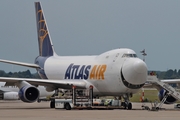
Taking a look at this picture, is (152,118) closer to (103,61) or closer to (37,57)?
(103,61)

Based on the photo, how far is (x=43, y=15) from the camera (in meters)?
60.5

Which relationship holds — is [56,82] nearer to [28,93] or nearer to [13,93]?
[28,93]

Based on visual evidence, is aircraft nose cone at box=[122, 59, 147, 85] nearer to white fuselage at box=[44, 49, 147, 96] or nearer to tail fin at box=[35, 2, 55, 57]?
white fuselage at box=[44, 49, 147, 96]

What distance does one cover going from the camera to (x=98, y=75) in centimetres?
4619

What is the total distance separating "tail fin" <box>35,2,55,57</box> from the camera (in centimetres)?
5884

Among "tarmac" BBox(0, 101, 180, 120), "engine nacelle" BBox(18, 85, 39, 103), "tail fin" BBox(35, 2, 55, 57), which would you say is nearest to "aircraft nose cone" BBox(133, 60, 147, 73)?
"tarmac" BBox(0, 101, 180, 120)

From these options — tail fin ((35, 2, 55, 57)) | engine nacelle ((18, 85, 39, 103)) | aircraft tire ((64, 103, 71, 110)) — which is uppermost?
tail fin ((35, 2, 55, 57))

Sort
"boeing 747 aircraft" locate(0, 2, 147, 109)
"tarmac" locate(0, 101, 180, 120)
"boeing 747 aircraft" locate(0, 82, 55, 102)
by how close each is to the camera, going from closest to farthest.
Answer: "tarmac" locate(0, 101, 180, 120) → "boeing 747 aircraft" locate(0, 2, 147, 109) → "boeing 747 aircraft" locate(0, 82, 55, 102)

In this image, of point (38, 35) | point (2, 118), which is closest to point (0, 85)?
point (38, 35)

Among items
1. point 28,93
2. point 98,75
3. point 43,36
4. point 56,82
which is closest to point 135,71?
point 98,75

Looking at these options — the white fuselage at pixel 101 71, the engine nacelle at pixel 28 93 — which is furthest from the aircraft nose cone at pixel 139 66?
the engine nacelle at pixel 28 93

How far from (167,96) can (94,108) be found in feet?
20.3

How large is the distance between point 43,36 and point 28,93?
14931 millimetres

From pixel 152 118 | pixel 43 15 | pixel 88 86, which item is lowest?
pixel 152 118
